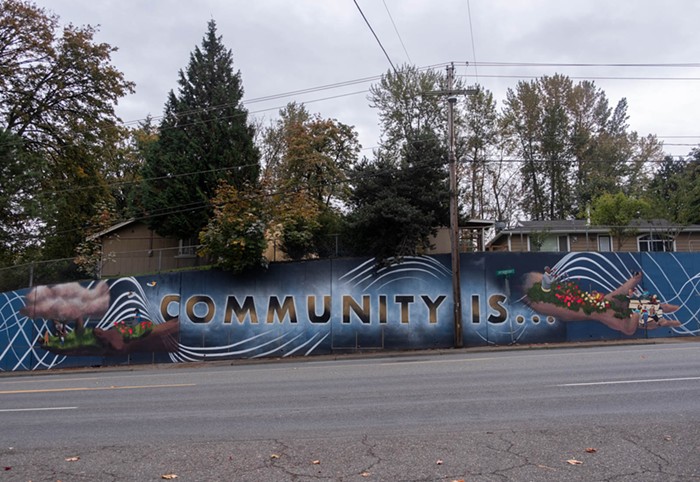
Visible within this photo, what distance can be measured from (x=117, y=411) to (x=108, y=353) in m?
13.8

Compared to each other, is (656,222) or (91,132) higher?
(91,132)

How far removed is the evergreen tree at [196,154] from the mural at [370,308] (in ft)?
25.3

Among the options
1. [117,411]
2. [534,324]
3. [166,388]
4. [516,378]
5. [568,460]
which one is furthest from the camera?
[534,324]

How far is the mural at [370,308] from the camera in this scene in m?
21.2

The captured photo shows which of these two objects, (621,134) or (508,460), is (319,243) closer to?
(508,460)

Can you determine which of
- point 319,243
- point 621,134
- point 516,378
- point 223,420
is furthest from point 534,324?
point 621,134

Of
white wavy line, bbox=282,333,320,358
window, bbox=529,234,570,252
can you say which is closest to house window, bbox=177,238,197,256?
white wavy line, bbox=282,333,320,358

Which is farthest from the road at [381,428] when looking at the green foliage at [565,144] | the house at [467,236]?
the green foliage at [565,144]

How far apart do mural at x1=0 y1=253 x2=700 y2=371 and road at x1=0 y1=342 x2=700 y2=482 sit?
867 centimetres

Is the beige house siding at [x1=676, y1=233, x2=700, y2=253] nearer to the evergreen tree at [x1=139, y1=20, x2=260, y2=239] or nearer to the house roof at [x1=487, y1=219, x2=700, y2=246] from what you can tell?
the house roof at [x1=487, y1=219, x2=700, y2=246]

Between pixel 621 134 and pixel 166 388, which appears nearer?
pixel 166 388

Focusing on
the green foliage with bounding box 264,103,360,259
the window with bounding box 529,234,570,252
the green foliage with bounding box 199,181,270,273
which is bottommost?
the green foliage with bounding box 199,181,270,273

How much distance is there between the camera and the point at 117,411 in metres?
9.60

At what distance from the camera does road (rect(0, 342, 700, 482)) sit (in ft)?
18.6
